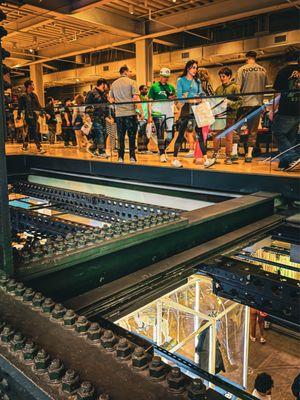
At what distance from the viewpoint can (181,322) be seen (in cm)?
640

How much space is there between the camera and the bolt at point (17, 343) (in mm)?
1416

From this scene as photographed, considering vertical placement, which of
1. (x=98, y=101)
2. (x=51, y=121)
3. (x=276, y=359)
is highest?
(x=98, y=101)

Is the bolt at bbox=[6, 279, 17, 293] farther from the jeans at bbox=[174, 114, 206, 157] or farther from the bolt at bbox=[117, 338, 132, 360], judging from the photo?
the jeans at bbox=[174, 114, 206, 157]

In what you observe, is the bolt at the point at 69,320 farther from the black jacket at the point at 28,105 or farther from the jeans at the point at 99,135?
the black jacket at the point at 28,105

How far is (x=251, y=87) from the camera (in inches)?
256

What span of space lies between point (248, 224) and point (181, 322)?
9.96 feet

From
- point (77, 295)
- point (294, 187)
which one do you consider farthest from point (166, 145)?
Result: point (77, 295)

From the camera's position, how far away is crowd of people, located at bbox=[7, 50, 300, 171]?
529 cm

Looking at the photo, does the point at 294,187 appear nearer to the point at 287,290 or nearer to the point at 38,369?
the point at 287,290

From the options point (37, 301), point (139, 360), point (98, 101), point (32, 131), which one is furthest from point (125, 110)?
point (139, 360)

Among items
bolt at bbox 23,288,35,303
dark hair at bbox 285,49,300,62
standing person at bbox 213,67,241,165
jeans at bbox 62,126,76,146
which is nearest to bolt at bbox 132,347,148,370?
bolt at bbox 23,288,35,303

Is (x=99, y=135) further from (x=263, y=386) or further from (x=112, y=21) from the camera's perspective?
(x=112, y=21)

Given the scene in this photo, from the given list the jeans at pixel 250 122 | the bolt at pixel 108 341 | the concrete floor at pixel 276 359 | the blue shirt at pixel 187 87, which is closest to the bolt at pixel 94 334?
the bolt at pixel 108 341

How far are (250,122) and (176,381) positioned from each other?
545 centimetres
